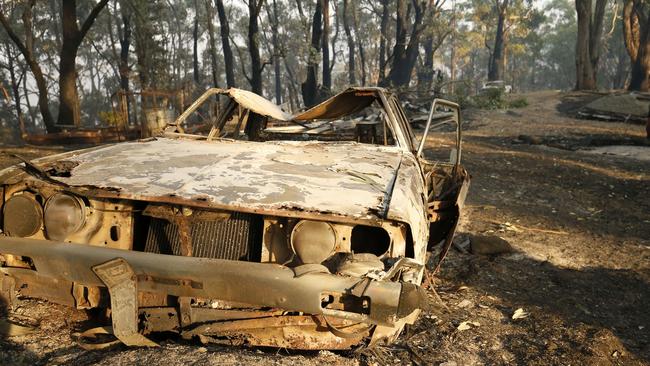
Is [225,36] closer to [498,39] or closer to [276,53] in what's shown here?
[276,53]

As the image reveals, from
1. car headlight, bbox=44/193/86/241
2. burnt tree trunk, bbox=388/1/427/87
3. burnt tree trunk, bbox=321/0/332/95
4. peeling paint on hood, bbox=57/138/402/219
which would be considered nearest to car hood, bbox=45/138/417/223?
peeling paint on hood, bbox=57/138/402/219

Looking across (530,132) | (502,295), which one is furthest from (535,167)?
(502,295)

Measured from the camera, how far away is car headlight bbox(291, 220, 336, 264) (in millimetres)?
2334

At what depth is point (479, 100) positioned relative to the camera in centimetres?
2016

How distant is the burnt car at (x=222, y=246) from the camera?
2141 mm

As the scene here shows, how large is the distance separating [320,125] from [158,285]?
103 inches

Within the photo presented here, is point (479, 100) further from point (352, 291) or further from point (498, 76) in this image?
point (352, 291)

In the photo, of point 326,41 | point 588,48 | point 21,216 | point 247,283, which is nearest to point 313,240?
point 247,283

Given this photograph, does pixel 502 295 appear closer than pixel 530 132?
Yes

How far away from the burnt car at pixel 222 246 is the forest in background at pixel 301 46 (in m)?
3.26

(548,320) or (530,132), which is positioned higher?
(530,132)

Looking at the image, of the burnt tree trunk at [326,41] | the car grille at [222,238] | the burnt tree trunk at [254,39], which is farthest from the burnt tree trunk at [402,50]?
the car grille at [222,238]

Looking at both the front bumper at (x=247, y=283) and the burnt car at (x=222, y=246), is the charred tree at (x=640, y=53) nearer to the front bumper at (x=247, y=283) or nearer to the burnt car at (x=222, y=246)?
the burnt car at (x=222, y=246)

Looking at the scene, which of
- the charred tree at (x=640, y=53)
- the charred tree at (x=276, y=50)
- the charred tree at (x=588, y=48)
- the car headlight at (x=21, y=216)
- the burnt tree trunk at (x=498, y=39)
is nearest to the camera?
the car headlight at (x=21, y=216)
